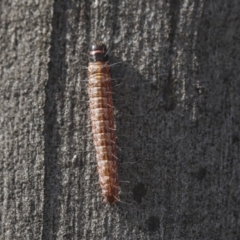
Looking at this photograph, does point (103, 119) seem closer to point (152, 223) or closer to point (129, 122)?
point (129, 122)

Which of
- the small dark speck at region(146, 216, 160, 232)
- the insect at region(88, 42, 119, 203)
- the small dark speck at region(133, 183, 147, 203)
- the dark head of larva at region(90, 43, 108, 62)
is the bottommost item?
the small dark speck at region(146, 216, 160, 232)

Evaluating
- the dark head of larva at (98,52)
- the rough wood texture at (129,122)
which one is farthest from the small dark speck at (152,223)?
the dark head of larva at (98,52)

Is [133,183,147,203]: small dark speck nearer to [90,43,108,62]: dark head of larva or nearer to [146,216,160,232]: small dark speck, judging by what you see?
[146,216,160,232]: small dark speck

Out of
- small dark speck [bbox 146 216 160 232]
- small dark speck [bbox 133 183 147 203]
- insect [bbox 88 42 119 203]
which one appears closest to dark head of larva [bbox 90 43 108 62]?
insect [bbox 88 42 119 203]

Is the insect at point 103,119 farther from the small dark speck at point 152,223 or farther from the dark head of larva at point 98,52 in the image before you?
the small dark speck at point 152,223

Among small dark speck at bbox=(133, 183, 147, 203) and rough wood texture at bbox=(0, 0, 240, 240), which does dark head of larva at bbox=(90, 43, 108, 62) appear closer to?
rough wood texture at bbox=(0, 0, 240, 240)

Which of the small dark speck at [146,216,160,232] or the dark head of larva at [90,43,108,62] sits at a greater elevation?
the dark head of larva at [90,43,108,62]
